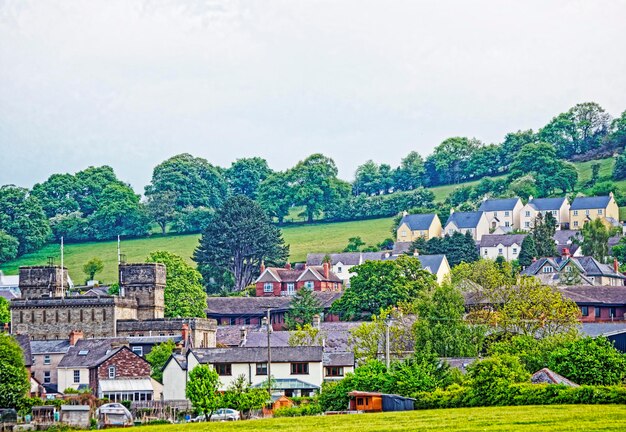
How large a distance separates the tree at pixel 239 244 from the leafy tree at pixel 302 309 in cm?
3452

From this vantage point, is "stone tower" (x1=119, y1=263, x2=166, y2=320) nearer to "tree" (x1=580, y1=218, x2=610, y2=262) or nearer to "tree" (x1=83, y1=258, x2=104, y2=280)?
"tree" (x1=83, y1=258, x2=104, y2=280)

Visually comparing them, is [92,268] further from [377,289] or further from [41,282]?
[377,289]

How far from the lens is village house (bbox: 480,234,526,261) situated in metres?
183

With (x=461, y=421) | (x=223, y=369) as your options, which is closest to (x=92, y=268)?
(x=223, y=369)

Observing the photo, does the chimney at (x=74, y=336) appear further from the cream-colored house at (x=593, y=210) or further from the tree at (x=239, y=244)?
the cream-colored house at (x=593, y=210)

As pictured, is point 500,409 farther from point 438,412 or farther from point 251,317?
point 251,317

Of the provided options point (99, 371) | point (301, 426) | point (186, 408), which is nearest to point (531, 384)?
point (301, 426)

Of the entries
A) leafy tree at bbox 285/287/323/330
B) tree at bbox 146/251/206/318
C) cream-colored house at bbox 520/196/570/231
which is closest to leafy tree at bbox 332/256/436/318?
leafy tree at bbox 285/287/323/330

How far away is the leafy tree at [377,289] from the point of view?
440 ft

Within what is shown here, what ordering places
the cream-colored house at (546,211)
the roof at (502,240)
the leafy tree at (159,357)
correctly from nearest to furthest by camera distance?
the leafy tree at (159,357) → the roof at (502,240) → the cream-colored house at (546,211)

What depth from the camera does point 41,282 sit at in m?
127

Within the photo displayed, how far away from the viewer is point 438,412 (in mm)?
69625

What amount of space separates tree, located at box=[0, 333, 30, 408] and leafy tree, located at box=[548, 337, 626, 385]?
35569 mm

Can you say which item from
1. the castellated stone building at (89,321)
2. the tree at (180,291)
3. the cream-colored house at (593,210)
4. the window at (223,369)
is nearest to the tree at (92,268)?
the tree at (180,291)
